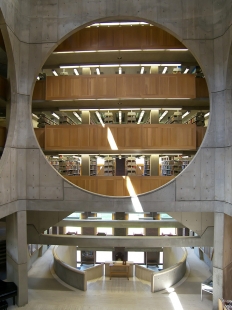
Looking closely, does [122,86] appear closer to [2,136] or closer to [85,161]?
[85,161]

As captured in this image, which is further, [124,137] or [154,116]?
[154,116]

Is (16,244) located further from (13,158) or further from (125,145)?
(125,145)

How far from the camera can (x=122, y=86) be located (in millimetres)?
8781

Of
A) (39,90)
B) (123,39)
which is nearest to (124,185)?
(39,90)

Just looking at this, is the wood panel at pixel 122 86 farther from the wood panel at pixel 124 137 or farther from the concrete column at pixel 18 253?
the concrete column at pixel 18 253

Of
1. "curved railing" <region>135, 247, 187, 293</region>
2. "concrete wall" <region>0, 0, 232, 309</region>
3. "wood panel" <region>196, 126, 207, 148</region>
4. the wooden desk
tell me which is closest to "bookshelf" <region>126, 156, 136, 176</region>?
"concrete wall" <region>0, 0, 232, 309</region>

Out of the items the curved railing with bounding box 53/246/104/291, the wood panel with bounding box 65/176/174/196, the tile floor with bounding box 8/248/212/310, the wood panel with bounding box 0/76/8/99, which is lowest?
the tile floor with bounding box 8/248/212/310

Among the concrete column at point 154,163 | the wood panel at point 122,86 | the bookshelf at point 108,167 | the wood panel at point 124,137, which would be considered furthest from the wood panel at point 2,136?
the concrete column at point 154,163

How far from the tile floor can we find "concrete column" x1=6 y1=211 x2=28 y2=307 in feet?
1.91

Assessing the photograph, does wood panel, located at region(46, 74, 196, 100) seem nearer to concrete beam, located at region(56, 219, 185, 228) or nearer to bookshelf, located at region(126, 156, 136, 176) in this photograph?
bookshelf, located at region(126, 156, 136, 176)

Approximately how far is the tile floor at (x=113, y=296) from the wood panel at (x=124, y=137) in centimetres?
543

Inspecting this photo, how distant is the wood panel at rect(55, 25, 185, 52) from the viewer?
9.00 m

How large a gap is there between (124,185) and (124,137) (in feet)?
5.82

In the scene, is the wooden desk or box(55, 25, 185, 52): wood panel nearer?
box(55, 25, 185, 52): wood panel
